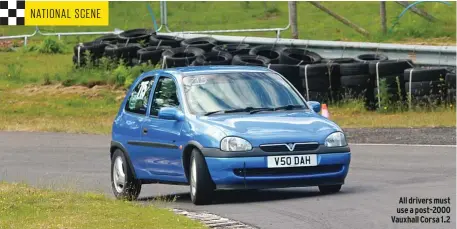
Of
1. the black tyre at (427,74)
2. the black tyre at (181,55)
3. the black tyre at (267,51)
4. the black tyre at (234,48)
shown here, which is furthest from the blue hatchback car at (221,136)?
the black tyre at (234,48)

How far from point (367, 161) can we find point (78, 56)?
1698cm

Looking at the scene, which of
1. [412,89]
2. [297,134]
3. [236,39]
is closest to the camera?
[297,134]

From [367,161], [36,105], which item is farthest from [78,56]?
[367,161]

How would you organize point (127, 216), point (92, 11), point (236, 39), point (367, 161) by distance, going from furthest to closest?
point (92, 11) → point (236, 39) → point (367, 161) → point (127, 216)

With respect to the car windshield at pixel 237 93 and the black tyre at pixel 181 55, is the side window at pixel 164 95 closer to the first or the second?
the car windshield at pixel 237 93

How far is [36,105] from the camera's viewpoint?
29219 mm

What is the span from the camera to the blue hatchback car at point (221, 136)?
12047 millimetres

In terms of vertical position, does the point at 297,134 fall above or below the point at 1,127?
above

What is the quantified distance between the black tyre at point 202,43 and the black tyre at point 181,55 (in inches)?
21.2

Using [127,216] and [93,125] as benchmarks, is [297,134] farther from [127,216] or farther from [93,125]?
[93,125]

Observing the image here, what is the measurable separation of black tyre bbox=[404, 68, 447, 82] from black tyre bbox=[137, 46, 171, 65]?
8154mm

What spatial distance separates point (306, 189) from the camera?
13430 mm

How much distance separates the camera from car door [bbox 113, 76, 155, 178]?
44.3ft

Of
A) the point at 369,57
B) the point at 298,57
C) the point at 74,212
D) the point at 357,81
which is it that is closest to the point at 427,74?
the point at 357,81
